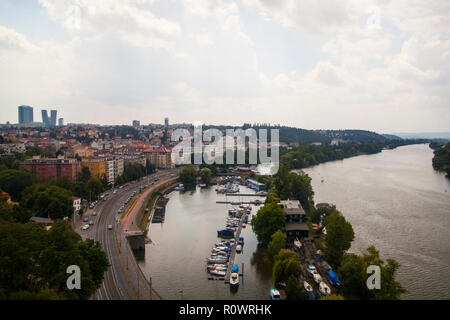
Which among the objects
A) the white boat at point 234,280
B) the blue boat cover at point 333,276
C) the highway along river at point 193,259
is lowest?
the highway along river at point 193,259

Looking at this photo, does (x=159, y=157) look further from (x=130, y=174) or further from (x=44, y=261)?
(x=44, y=261)

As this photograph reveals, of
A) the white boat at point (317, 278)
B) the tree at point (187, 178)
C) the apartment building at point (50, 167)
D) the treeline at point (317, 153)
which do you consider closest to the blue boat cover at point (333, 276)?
the white boat at point (317, 278)

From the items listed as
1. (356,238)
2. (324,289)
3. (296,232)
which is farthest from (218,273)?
(356,238)

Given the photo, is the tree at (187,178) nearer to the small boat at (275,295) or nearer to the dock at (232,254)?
the dock at (232,254)

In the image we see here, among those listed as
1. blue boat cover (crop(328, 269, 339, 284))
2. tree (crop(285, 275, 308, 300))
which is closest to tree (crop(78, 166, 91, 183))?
blue boat cover (crop(328, 269, 339, 284))
